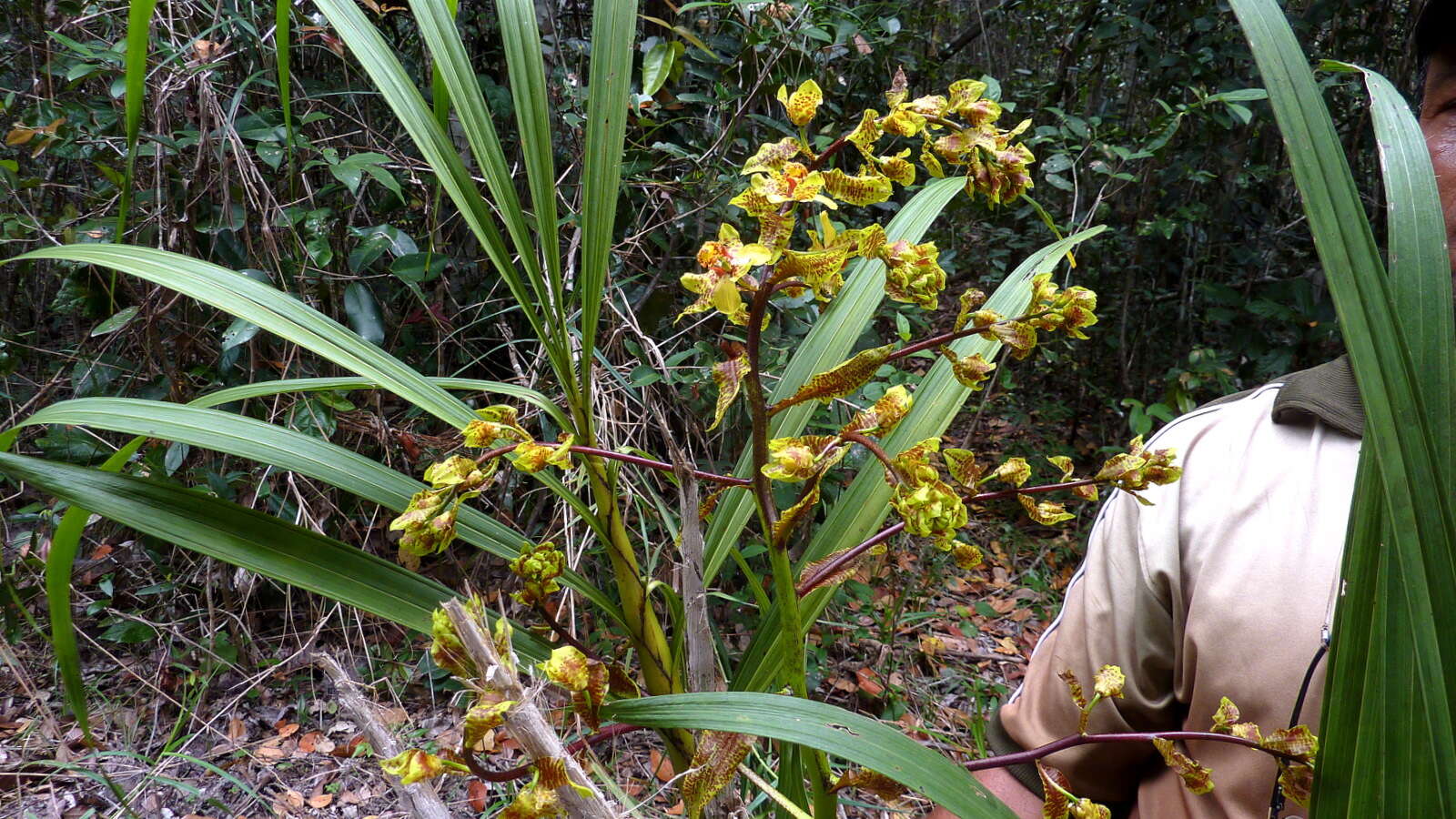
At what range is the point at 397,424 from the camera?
1.69 metres

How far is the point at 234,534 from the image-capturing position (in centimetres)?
42

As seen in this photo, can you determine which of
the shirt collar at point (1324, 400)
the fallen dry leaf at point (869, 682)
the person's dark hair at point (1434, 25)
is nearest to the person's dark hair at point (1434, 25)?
the person's dark hair at point (1434, 25)

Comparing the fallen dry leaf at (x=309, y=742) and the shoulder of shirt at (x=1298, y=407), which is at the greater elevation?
the shoulder of shirt at (x=1298, y=407)

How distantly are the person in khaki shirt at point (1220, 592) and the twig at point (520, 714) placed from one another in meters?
0.43

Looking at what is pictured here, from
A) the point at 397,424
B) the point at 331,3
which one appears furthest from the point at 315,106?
the point at 331,3

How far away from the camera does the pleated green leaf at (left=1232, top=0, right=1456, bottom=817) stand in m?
0.22

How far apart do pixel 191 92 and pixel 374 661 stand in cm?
118

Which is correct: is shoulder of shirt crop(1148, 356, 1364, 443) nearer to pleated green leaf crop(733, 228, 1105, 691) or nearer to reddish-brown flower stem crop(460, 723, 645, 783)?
pleated green leaf crop(733, 228, 1105, 691)

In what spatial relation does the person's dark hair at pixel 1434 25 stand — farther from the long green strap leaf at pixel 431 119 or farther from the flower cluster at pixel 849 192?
the long green strap leaf at pixel 431 119

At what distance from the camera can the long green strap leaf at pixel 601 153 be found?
1.57 ft

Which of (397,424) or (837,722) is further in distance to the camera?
(397,424)

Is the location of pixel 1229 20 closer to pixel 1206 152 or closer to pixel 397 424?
pixel 1206 152

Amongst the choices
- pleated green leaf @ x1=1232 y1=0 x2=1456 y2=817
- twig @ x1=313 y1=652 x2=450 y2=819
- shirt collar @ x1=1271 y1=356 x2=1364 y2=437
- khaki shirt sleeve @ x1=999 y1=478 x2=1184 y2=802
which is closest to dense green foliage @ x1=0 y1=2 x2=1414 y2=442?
khaki shirt sleeve @ x1=999 y1=478 x2=1184 y2=802

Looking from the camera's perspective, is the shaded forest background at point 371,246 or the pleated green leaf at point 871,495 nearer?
the pleated green leaf at point 871,495
